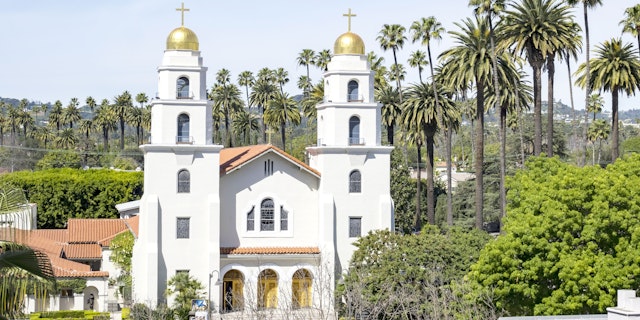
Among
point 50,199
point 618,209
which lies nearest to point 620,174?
point 618,209

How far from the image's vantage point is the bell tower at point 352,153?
5675 centimetres

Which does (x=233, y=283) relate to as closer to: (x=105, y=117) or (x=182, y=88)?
(x=182, y=88)

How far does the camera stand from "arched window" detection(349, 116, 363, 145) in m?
57.2

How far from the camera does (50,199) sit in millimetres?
92188

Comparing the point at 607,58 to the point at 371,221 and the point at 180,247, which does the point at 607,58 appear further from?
the point at 180,247

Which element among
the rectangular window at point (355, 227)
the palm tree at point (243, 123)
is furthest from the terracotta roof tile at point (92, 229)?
the palm tree at point (243, 123)

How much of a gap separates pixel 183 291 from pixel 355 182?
10.9 m

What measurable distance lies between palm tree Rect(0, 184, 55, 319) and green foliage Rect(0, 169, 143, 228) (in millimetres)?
75291

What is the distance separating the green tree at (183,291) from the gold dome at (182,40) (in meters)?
11.7

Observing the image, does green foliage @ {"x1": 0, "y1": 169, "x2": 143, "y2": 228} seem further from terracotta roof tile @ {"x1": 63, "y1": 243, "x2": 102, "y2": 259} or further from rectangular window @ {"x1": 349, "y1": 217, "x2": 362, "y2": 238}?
rectangular window @ {"x1": 349, "y1": 217, "x2": 362, "y2": 238}

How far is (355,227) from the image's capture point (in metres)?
56.9

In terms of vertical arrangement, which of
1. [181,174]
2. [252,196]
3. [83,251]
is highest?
[181,174]

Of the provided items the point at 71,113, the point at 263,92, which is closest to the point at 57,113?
the point at 71,113

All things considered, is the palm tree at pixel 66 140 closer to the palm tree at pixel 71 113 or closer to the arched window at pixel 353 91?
the palm tree at pixel 71 113
